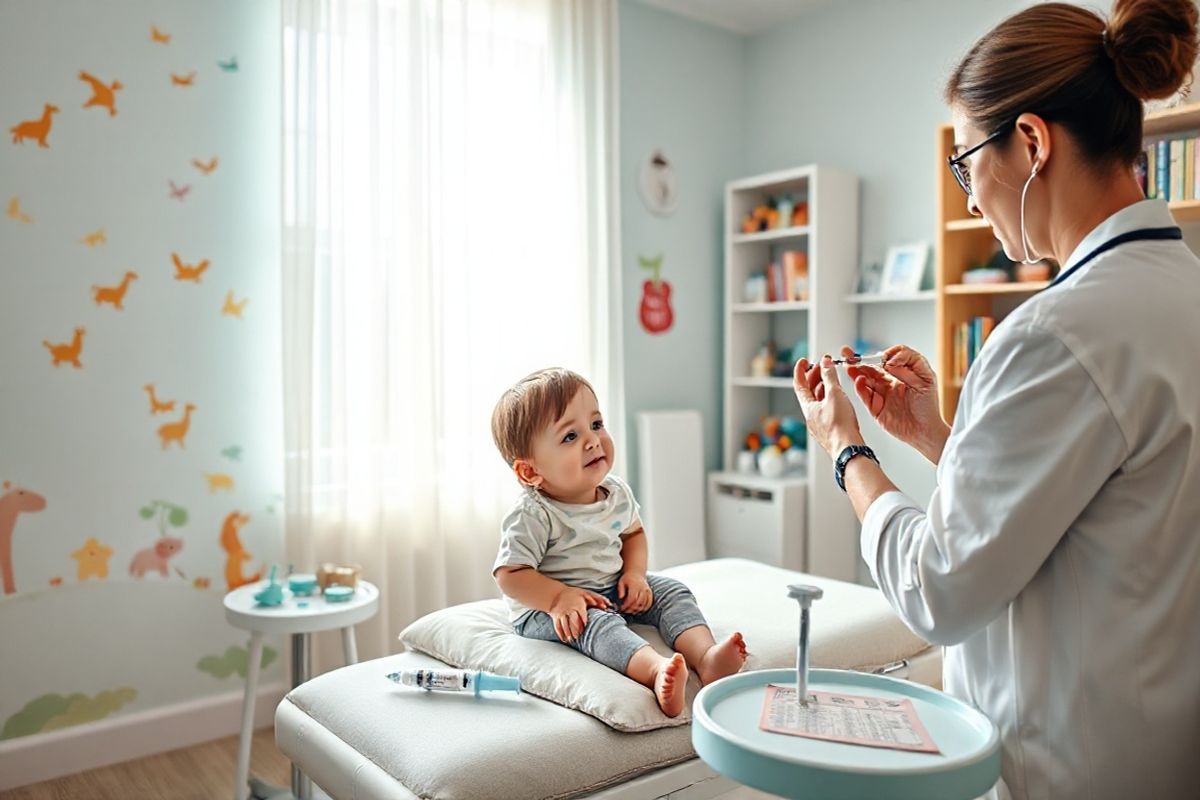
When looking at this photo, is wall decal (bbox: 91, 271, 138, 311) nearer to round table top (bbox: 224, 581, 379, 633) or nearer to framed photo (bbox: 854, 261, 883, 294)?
round table top (bbox: 224, 581, 379, 633)

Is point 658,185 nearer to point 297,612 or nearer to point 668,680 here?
point 297,612

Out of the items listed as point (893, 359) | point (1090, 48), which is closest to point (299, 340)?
point (893, 359)

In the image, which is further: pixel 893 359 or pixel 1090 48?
pixel 893 359

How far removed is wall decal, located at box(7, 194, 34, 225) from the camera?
2.45 m

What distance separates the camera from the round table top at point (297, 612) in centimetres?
217

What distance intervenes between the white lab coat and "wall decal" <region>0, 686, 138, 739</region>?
2.47 m

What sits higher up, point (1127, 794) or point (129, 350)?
point (129, 350)

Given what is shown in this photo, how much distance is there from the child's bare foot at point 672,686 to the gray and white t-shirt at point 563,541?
380 millimetres

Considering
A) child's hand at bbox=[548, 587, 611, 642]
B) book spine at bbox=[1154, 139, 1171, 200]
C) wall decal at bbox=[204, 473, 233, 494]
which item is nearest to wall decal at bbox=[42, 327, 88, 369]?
wall decal at bbox=[204, 473, 233, 494]

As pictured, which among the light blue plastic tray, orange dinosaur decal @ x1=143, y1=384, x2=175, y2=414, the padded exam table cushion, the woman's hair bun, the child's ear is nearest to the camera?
the light blue plastic tray

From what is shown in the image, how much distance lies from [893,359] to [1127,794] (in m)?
0.68

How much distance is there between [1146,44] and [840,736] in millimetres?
816

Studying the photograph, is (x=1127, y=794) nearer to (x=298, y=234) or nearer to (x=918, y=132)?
(x=298, y=234)

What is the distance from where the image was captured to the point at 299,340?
9.09 ft
